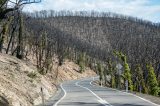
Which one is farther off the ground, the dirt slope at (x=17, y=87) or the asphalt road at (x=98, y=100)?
the dirt slope at (x=17, y=87)

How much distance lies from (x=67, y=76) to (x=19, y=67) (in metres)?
87.8

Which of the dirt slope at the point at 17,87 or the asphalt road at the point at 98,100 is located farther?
the asphalt road at the point at 98,100

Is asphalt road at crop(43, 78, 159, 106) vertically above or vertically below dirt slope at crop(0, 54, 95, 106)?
below

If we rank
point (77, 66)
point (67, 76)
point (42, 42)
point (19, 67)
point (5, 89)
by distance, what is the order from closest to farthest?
point (5, 89) < point (19, 67) < point (42, 42) < point (67, 76) < point (77, 66)

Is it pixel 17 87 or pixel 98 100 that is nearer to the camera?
pixel 17 87

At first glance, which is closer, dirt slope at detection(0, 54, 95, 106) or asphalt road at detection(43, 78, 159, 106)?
dirt slope at detection(0, 54, 95, 106)

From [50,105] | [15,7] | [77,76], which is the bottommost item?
[77,76]

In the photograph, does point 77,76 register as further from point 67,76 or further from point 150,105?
point 150,105

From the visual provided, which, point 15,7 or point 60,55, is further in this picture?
point 60,55

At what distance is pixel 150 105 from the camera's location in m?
24.8

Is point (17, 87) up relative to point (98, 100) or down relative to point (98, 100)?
up

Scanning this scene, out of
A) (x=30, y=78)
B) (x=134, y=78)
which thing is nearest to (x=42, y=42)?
(x=134, y=78)

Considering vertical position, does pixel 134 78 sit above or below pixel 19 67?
below

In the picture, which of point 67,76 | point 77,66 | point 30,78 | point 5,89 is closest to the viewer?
point 5,89
